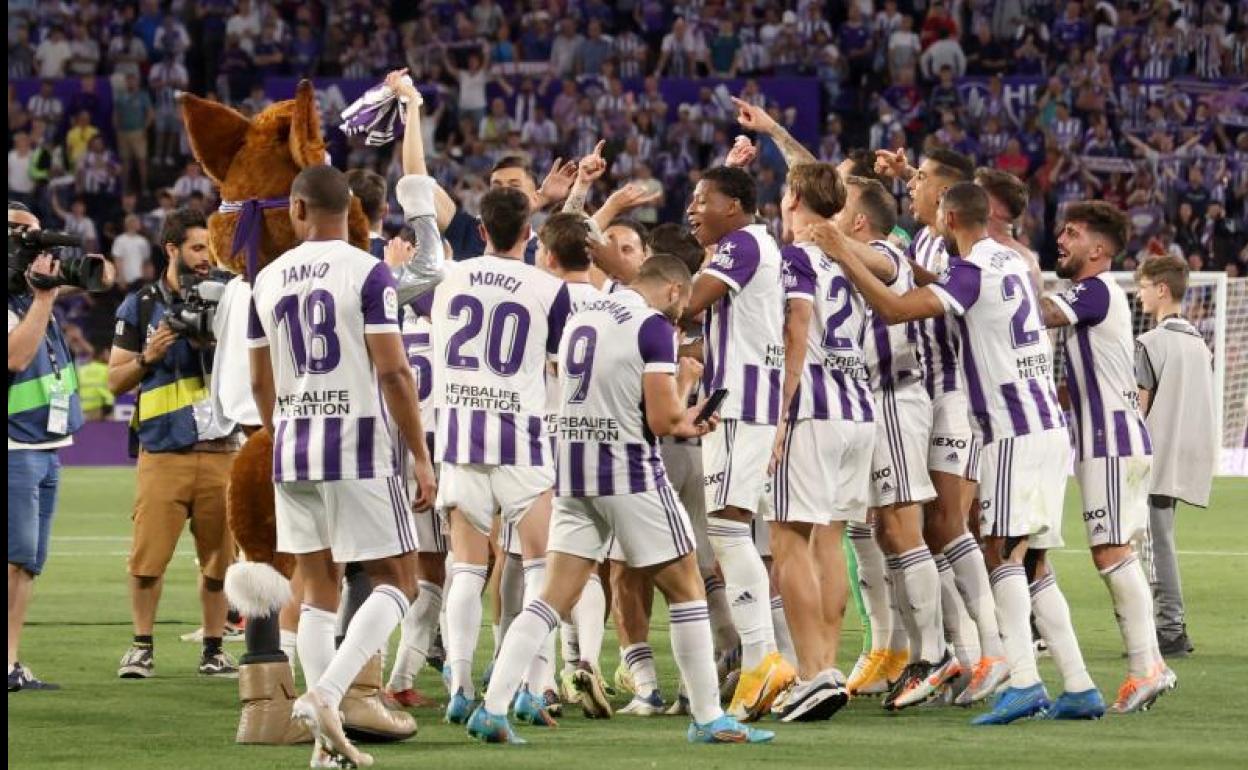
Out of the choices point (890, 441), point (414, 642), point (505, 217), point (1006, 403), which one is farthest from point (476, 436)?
point (1006, 403)

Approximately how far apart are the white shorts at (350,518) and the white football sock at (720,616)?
205 centimetres

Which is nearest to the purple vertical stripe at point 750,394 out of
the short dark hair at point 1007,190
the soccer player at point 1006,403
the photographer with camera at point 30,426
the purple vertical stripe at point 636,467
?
the soccer player at point 1006,403

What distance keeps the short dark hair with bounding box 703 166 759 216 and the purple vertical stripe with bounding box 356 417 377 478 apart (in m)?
2.01

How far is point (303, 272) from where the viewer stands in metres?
7.42

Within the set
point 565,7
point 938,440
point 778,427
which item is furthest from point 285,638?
point 565,7

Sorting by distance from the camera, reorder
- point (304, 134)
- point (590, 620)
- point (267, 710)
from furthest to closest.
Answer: point (590, 620)
point (304, 134)
point (267, 710)

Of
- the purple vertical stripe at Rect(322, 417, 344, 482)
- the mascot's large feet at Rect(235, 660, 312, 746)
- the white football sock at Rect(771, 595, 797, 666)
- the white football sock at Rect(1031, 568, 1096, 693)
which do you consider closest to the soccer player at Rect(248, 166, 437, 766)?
the purple vertical stripe at Rect(322, 417, 344, 482)

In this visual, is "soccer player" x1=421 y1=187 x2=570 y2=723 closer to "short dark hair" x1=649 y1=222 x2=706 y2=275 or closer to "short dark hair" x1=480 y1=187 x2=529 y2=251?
"short dark hair" x1=480 y1=187 x2=529 y2=251

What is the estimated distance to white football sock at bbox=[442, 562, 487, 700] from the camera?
826 cm

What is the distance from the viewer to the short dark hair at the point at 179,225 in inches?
401

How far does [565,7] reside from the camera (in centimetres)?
3180

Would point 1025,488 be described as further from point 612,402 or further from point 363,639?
point 363,639

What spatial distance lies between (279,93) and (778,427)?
22546 mm

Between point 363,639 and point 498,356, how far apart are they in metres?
1.46
